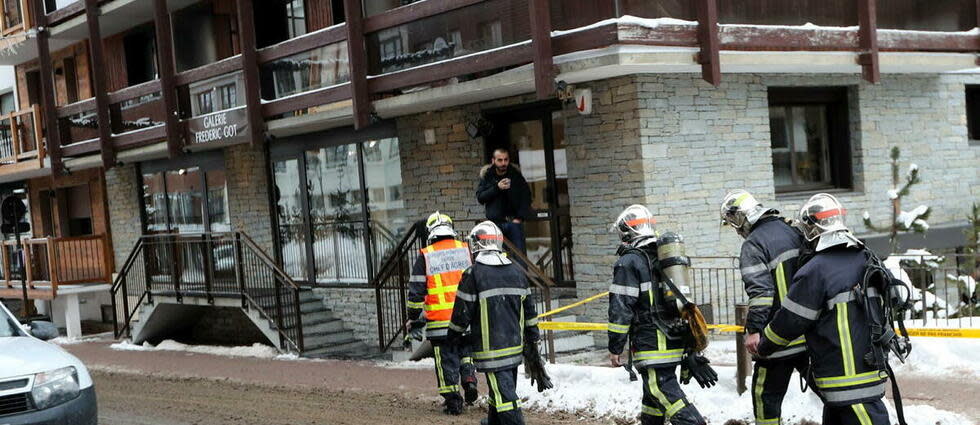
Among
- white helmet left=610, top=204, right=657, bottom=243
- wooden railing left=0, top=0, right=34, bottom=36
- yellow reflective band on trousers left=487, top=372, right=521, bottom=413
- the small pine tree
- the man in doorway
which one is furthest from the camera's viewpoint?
wooden railing left=0, top=0, right=34, bottom=36

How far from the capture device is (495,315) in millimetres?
7496

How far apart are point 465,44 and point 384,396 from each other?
4196 mm

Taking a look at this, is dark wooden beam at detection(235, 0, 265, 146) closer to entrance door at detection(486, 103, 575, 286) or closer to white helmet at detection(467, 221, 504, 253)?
entrance door at detection(486, 103, 575, 286)

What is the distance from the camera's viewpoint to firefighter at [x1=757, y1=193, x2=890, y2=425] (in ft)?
17.6

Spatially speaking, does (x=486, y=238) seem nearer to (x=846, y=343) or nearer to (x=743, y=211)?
(x=743, y=211)

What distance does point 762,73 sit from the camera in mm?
11953

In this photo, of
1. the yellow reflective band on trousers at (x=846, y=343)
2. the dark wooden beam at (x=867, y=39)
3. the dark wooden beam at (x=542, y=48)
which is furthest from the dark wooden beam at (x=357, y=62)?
the yellow reflective band on trousers at (x=846, y=343)

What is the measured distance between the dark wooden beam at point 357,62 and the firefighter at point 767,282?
7414 mm

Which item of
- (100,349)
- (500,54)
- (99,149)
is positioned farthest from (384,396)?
(99,149)

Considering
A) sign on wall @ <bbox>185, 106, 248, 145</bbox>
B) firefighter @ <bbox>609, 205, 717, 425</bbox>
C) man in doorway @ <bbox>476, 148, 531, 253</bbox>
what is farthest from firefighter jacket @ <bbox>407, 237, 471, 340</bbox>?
sign on wall @ <bbox>185, 106, 248, 145</bbox>

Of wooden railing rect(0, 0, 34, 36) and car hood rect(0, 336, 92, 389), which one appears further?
wooden railing rect(0, 0, 34, 36)

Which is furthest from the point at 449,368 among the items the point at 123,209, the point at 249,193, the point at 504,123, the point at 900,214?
the point at 123,209

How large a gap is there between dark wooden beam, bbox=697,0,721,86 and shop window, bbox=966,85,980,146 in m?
6.51

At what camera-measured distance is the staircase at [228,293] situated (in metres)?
14.5
